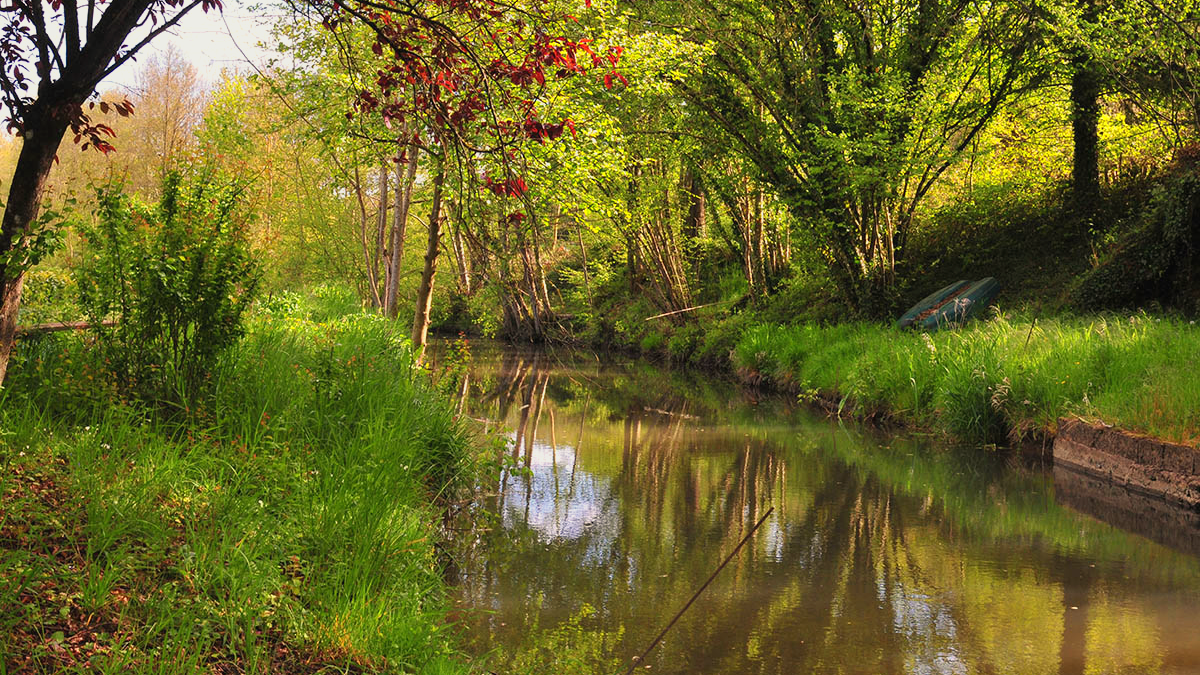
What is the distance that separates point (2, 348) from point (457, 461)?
12.5 ft

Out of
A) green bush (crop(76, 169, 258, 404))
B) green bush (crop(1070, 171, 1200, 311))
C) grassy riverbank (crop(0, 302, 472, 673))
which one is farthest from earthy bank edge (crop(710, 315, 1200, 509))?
green bush (crop(76, 169, 258, 404))

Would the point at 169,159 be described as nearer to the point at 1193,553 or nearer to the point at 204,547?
the point at 204,547

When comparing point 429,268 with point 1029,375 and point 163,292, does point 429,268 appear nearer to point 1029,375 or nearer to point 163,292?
point 163,292

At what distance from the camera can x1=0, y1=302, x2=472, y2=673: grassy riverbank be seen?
3.56 metres

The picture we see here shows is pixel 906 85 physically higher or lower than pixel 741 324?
higher

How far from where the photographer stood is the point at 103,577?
3695 mm

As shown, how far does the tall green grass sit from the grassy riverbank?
21.9ft

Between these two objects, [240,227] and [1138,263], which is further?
[1138,263]

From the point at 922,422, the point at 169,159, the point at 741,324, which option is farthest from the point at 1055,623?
the point at 741,324

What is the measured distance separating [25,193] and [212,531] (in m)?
1.70

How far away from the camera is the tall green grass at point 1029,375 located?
891cm

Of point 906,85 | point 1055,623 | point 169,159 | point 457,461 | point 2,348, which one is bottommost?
point 1055,623

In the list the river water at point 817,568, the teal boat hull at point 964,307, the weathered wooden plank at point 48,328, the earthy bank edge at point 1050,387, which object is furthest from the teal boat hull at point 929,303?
the weathered wooden plank at point 48,328

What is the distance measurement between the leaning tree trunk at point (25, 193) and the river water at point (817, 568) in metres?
2.80
